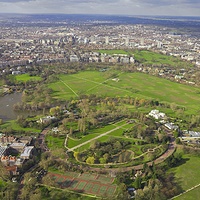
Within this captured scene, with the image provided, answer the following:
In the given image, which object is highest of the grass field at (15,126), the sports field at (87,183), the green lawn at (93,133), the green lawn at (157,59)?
the green lawn at (157,59)

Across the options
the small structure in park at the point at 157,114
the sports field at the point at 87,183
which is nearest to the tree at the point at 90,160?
the sports field at the point at 87,183

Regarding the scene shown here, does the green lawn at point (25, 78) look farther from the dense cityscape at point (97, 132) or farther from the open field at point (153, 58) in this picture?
the open field at point (153, 58)

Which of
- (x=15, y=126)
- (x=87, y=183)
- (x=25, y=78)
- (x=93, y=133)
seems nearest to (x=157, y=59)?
(x=25, y=78)

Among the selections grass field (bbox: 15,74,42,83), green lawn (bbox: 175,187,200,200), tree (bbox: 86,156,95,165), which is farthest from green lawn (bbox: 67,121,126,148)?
grass field (bbox: 15,74,42,83)

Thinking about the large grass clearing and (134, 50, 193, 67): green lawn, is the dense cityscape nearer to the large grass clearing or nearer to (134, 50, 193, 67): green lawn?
the large grass clearing

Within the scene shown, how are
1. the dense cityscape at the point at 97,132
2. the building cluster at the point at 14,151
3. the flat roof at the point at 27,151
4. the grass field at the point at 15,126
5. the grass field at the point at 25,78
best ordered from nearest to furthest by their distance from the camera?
the dense cityscape at the point at 97,132
the building cluster at the point at 14,151
the flat roof at the point at 27,151
the grass field at the point at 15,126
the grass field at the point at 25,78

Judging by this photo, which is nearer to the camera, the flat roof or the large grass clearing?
the flat roof

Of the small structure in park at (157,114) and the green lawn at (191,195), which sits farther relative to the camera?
the small structure in park at (157,114)
